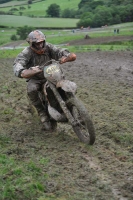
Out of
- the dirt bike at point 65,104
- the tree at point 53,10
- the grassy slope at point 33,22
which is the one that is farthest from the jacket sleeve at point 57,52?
the tree at point 53,10

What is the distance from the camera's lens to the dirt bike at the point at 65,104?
298 inches

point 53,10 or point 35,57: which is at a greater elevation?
point 35,57

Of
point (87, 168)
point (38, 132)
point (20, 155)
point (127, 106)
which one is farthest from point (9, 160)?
point (127, 106)

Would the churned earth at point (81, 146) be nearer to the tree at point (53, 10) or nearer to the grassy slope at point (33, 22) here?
the grassy slope at point (33, 22)

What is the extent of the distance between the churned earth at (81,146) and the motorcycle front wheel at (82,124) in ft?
0.48

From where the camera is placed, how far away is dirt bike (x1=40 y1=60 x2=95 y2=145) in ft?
24.9

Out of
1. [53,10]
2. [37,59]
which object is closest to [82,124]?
[37,59]

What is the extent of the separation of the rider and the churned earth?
53 cm

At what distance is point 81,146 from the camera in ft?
25.0

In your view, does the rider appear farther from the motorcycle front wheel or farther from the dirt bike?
the motorcycle front wheel

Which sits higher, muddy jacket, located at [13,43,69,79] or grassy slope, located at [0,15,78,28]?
muddy jacket, located at [13,43,69,79]

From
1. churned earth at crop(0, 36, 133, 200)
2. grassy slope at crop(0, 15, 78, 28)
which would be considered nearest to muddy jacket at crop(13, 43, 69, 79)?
churned earth at crop(0, 36, 133, 200)

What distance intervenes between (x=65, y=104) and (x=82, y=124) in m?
0.48

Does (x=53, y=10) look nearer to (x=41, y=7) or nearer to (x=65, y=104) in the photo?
(x=41, y=7)
